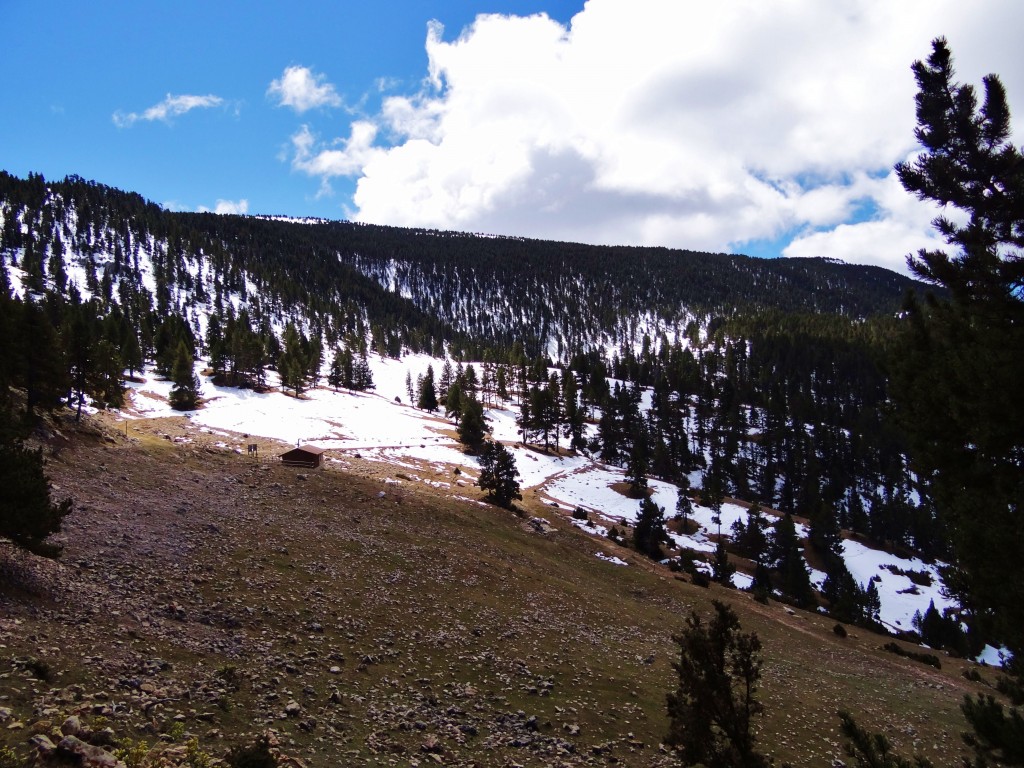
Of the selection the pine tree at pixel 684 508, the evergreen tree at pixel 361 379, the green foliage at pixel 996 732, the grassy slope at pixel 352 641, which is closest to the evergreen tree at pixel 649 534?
the grassy slope at pixel 352 641

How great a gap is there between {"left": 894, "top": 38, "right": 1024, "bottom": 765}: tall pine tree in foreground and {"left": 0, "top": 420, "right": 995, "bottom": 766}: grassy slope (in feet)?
33.1

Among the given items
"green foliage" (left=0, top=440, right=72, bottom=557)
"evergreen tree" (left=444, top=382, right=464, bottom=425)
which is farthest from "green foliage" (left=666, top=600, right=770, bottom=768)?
"evergreen tree" (left=444, top=382, right=464, bottom=425)

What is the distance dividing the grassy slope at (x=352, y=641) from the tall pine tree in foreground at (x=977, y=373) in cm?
1009

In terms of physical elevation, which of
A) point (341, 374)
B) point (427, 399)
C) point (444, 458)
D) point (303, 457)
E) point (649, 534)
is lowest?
point (649, 534)

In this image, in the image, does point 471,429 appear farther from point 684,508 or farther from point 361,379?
point 361,379

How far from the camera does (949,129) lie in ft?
38.8

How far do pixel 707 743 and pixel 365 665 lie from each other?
11379 mm

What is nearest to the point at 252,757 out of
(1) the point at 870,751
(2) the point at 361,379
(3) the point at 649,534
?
(1) the point at 870,751

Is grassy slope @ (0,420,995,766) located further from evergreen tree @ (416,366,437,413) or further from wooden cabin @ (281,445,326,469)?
evergreen tree @ (416,366,437,413)

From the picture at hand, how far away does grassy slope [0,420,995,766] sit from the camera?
42.4 ft

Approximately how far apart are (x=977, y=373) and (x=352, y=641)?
2019cm

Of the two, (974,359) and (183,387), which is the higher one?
(974,359)

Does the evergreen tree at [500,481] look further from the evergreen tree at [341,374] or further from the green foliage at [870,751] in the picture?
the evergreen tree at [341,374]

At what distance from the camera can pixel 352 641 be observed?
1970 cm
